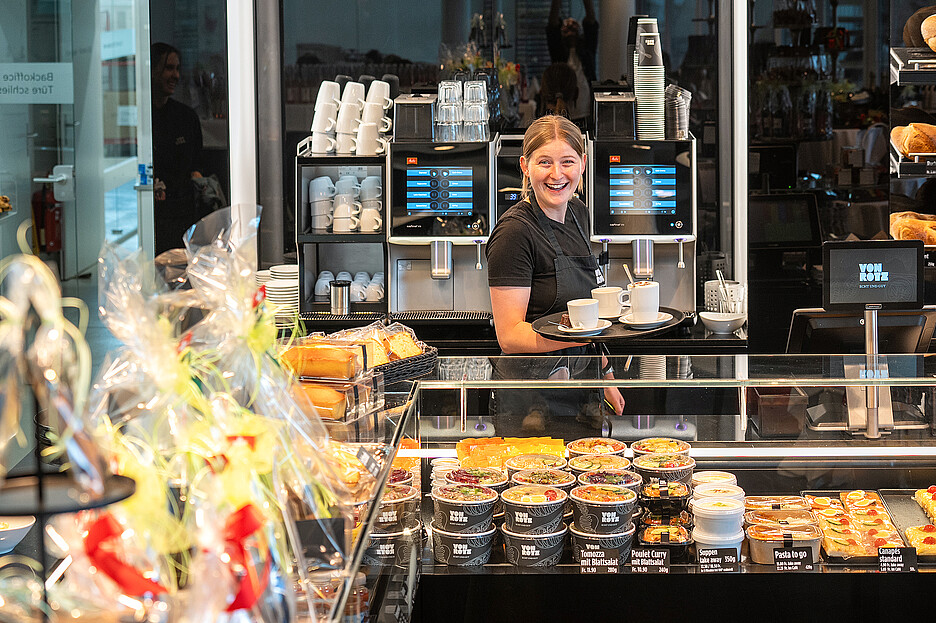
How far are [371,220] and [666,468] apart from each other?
2.75 meters

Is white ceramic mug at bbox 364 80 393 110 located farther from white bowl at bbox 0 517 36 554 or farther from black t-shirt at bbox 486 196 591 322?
white bowl at bbox 0 517 36 554

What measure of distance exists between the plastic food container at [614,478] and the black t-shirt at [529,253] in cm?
80

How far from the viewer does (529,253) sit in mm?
3125

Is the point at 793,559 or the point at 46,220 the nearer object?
the point at 793,559

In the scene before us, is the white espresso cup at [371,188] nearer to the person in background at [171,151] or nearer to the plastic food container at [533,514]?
the person in background at [171,151]

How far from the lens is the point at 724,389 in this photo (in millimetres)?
2533

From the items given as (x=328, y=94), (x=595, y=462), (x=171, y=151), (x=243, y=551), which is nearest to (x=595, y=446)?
(x=595, y=462)

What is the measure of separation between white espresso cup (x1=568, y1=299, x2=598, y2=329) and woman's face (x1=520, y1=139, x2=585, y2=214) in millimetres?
600

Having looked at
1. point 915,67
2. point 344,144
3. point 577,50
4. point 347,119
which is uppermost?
point 577,50

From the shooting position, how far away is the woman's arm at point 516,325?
303cm

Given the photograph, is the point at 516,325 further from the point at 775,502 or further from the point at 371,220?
the point at 371,220

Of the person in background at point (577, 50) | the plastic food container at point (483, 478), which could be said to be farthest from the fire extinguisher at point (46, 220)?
the plastic food container at point (483, 478)

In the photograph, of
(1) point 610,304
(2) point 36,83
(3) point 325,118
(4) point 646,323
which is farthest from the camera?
(2) point 36,83

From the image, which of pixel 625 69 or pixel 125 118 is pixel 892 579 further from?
pixel 125 118
